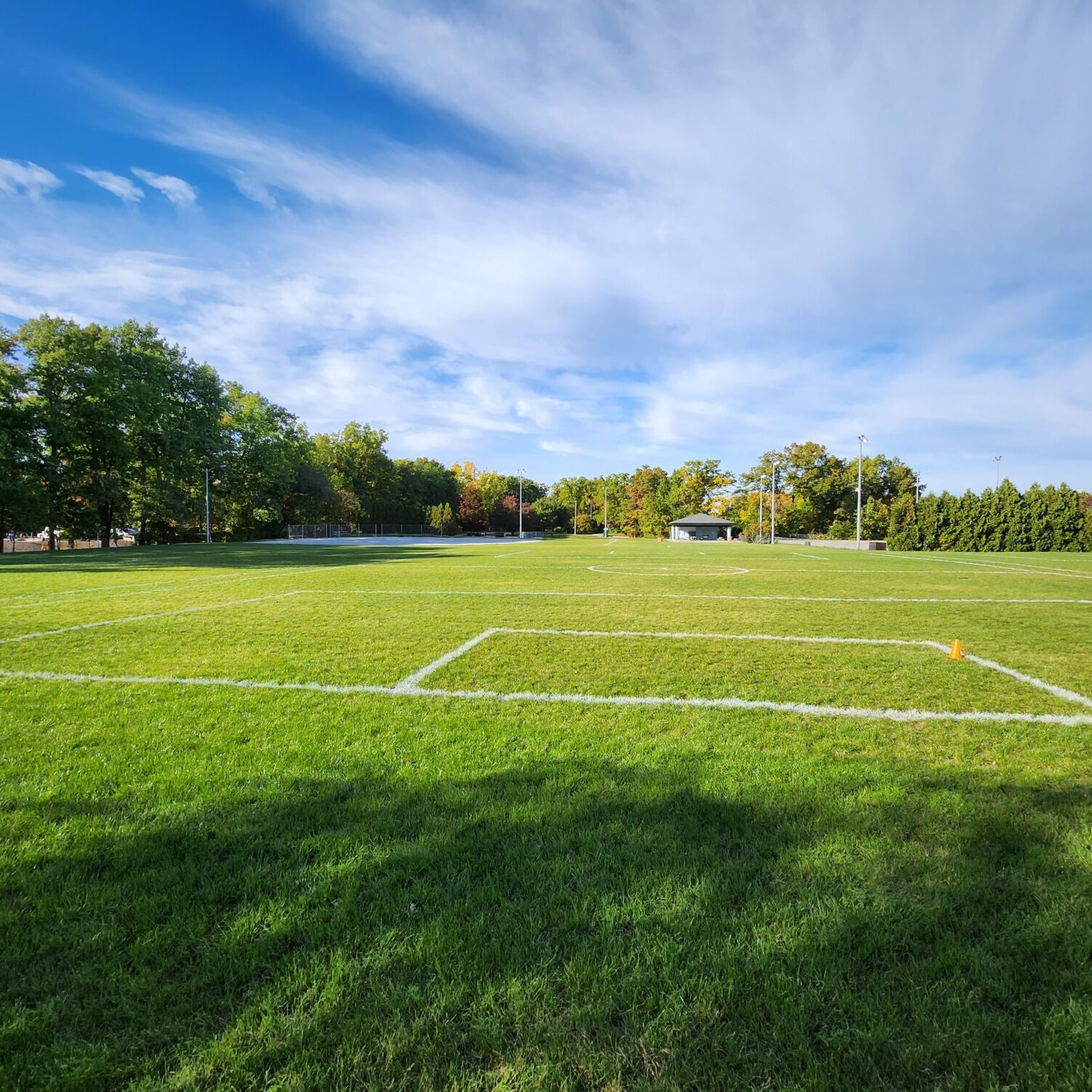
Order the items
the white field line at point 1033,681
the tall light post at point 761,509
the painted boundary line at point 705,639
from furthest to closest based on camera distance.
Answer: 1. the tall light post at point 761,509
2. the painted boundary line at point 705,639
3. the white field line at point 1033,681

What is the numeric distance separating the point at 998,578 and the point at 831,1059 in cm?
1724

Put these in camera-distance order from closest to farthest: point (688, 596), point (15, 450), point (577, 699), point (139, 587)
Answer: point (577, 699) → point (688, 596) → point (139, 587) → point (15, 450)

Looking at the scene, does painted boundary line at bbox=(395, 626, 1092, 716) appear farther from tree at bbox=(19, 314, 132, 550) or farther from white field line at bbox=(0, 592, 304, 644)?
tree at bbox=(19, 314, 132, 550)

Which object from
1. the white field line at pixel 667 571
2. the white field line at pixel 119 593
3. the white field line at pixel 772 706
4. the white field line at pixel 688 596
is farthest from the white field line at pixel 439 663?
the white field line at pixel 667 571

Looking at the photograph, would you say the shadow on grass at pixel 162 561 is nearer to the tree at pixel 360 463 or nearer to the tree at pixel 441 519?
the tree at pixel 360 463

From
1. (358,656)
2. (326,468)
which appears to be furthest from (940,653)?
(326,468)

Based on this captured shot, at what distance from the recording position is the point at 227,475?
148ft

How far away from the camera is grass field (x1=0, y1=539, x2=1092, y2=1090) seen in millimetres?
1479

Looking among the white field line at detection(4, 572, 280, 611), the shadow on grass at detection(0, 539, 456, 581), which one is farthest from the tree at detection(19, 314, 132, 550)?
the white field line at detection(4, 572, 280, 611)

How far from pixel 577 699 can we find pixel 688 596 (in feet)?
21.6

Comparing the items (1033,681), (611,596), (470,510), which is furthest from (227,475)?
(1033,681)

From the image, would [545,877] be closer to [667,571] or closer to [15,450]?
[667,571]

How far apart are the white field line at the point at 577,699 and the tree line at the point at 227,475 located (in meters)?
28.2

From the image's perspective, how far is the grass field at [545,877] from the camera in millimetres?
1479
